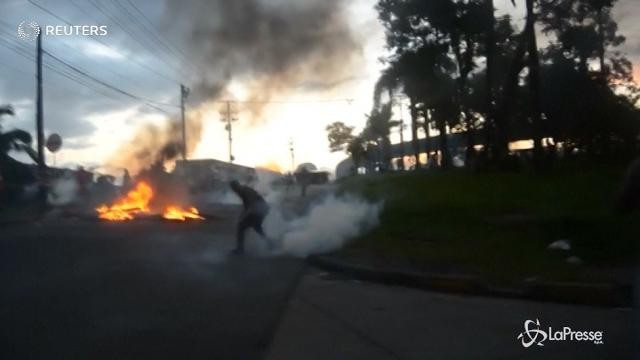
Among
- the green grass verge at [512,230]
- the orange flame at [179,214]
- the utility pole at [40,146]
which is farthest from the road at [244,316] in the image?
the utility pole at [40,146]

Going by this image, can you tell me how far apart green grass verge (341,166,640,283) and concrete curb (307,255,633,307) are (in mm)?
542

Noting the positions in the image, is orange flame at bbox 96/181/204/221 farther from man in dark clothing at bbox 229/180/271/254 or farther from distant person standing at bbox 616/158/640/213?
distant person standing at bbox 616/158/640/213

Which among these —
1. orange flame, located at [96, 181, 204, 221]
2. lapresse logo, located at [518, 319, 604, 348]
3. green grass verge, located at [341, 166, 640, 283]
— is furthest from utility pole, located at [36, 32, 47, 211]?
lapresse logo, located at [518, 319, 604, 348]

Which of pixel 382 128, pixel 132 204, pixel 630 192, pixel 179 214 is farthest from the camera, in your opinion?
pixel 382 128

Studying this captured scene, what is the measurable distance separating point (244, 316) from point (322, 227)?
7.16 meters

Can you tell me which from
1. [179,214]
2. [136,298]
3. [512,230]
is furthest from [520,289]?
[179,214]

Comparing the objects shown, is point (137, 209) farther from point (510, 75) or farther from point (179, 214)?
point (510, 75)

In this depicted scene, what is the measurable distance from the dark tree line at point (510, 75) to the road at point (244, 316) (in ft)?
60.5

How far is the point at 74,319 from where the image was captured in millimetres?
7992

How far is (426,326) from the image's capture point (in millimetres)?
7754

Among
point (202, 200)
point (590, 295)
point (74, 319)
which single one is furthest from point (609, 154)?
point (74, 319)

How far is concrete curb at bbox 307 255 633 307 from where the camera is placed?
28.9 feet

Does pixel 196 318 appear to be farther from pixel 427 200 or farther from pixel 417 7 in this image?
pixel 417 7

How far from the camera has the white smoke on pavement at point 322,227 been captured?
15.0 m
